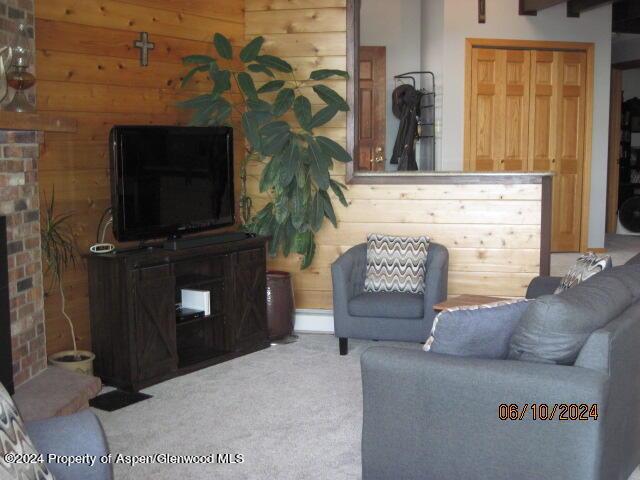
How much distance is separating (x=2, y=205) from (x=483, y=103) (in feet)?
17.8

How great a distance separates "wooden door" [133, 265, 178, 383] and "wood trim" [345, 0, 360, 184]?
1741mm

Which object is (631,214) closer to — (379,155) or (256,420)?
(379,155)

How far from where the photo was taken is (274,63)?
16.8ft

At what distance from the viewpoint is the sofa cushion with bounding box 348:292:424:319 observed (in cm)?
464

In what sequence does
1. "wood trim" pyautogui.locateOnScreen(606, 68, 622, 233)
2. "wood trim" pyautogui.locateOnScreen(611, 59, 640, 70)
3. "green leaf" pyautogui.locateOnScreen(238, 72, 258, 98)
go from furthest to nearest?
"wood trim" pyautogui.locateOnScreen(606, 68, 622, 233) → "wood trim" pyautogui.locateOnScreen(611, 59, 640, 70) → "green leaf" pyautogui.locateOnScreen(238, 72, 258, 98)

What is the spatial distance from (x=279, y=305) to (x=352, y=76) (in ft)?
5.48

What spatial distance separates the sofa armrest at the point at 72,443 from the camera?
185 cm

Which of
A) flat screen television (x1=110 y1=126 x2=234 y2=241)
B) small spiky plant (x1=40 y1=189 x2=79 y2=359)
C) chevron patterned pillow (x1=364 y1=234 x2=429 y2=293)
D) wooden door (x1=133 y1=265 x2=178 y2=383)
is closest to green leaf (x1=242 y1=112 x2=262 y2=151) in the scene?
flat screen television (x1=110 y1=126 x2=234 y2=241)

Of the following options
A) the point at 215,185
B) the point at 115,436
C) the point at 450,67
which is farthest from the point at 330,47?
the point at 115,436

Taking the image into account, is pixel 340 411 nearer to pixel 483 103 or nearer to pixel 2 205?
pixel 2 205

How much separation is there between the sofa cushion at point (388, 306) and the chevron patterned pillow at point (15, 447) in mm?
3054

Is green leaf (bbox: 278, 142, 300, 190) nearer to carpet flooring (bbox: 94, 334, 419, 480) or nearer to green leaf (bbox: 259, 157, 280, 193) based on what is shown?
green leaf (bbox: 259, 157, 280, 193)

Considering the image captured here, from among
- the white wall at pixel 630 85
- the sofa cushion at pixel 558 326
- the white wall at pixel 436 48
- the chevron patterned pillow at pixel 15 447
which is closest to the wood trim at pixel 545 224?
the white wall at pixel 436 48

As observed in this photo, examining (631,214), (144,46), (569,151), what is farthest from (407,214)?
(631,214)
